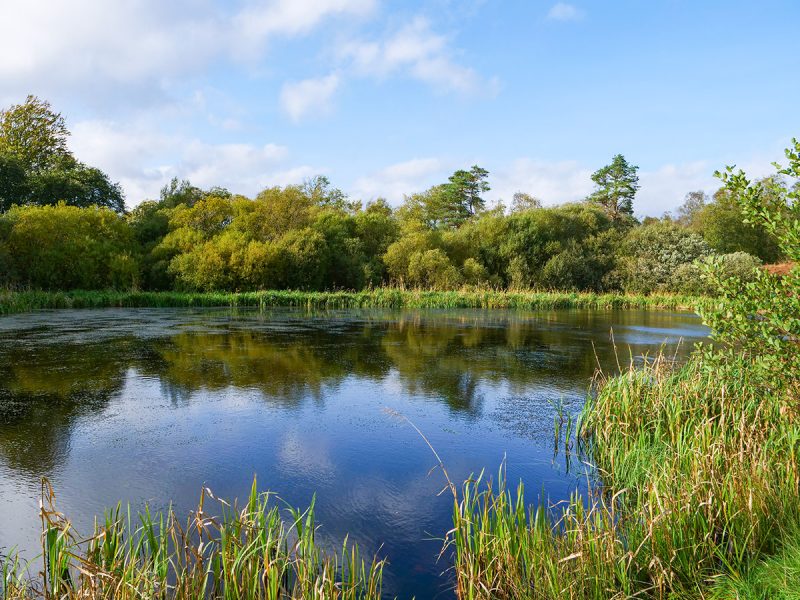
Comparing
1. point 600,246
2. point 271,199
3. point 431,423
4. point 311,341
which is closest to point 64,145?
point 271,199

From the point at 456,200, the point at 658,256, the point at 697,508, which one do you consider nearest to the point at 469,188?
the point at 456,200

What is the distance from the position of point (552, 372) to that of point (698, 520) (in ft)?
25.0

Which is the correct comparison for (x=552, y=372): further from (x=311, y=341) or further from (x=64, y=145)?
(x=64, y=145)

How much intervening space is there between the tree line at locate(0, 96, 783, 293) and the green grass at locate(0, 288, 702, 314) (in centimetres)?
278

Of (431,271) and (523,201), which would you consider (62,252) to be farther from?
(523,201)

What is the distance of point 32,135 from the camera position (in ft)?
134

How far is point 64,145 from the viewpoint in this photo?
43.1m

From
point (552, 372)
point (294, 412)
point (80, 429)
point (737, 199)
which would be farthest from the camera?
point (552, 372)

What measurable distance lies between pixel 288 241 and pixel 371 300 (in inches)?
300

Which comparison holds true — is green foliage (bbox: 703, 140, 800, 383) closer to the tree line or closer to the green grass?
the green grass

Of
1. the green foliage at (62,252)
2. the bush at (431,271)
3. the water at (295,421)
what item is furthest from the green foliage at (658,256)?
the green foliage at (62,252)

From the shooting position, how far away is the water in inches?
194

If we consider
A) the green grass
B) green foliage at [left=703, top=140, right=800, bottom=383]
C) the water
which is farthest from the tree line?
green foliage at [left=703, top=140, right=800, bottom=383]

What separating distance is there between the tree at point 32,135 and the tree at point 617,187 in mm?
47451
